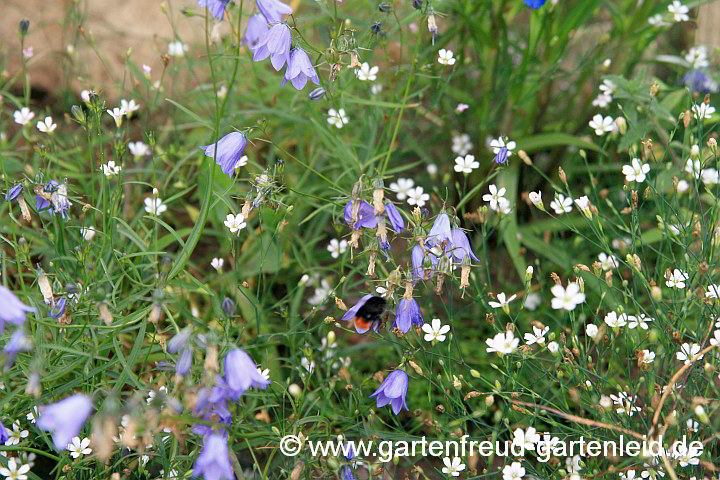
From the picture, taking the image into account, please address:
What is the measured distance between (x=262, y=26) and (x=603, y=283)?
1306 millimetres

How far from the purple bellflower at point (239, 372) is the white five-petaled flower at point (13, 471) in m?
0.69

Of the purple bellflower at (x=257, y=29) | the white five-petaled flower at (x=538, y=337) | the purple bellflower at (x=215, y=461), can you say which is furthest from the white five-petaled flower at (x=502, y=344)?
the purple bellflower at (x=257, y=29)

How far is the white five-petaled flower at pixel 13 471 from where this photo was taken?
184cm

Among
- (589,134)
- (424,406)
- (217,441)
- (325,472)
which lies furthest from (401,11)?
(217,441)

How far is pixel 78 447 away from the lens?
191cm

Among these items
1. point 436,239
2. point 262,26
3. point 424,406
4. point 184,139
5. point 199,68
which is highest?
point 199,68

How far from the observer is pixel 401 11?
3.42m

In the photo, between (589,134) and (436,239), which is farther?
(589,134)

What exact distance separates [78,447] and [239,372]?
0.67 m

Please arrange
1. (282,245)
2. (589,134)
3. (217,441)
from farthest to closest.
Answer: (589,134) < (282,245) < (217,441)

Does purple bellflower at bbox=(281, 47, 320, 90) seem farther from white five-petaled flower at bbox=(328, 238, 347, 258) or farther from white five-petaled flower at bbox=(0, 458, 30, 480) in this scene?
white five-petaled flower at bbox=(0, 458, 30, 480)

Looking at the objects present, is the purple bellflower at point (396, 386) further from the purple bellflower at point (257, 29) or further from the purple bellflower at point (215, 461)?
the purple bellflower at point (257, 29)

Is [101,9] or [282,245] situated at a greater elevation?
[101,9]

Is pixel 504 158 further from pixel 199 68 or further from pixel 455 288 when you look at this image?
pixel 199 68
